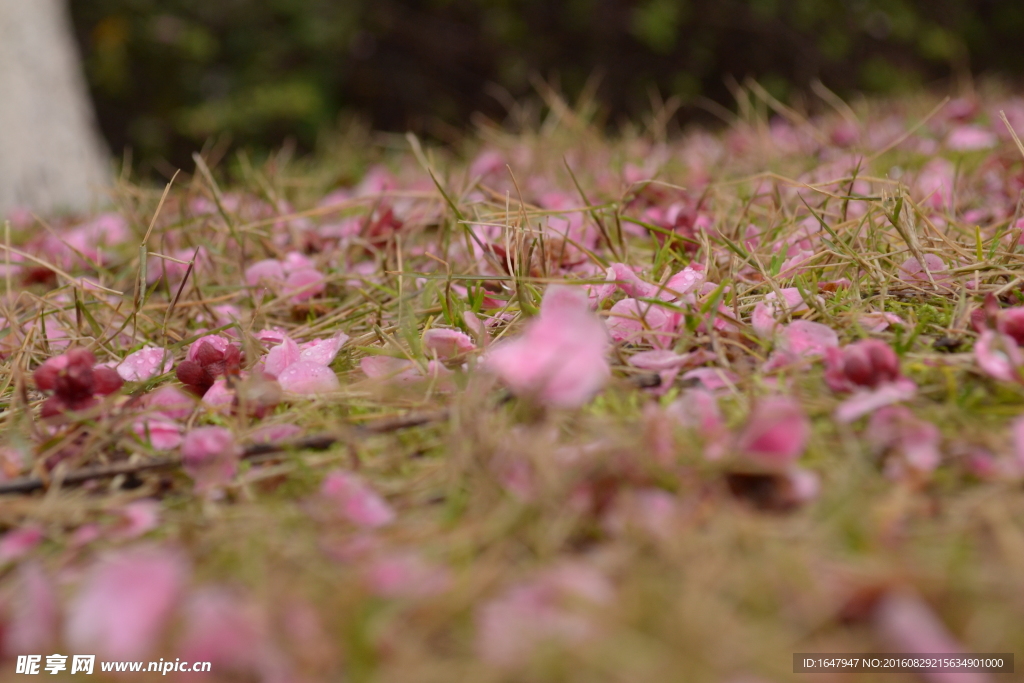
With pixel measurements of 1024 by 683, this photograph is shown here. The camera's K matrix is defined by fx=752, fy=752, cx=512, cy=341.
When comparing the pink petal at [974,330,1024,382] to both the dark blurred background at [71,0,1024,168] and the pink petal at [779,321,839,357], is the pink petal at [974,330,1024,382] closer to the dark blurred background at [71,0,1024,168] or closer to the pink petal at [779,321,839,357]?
the pink petal at [779,321,839,357]

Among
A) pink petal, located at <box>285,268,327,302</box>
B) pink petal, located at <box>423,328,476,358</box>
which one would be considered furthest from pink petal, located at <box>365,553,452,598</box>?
pink petal, located at <box>285,268,327,302</box>

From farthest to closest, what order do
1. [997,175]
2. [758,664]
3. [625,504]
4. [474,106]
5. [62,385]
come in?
1. [474,106]
2. [997,175]
3. [62,385]
4. [625,504]
5. [758,664]

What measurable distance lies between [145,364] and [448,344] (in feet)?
1.37

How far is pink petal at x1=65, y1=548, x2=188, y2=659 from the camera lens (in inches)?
19.3

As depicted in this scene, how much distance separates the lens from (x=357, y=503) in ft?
2.05

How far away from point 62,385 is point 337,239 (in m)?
0.75

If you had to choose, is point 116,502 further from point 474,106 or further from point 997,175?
point 474,106

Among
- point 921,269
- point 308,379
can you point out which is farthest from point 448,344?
point 921,269

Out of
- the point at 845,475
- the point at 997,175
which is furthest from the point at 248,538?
the point at 997,175

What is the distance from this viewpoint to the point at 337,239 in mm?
1492

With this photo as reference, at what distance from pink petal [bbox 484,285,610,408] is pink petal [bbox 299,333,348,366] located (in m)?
0.34

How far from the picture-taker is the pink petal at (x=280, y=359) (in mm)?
893

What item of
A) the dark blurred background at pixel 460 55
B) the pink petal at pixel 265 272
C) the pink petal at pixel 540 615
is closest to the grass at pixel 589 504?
the pink petal at pixel 540 615

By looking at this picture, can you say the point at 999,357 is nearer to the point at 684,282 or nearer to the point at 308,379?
the point at 684,282
